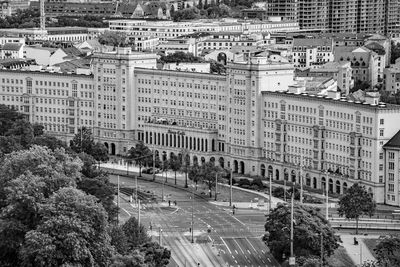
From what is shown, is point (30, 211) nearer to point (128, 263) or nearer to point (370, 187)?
point (128, 263)

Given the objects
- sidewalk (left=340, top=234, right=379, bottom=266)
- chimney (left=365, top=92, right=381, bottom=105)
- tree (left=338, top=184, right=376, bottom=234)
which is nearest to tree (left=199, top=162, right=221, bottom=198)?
chimney (left=365, top=92, right=381, bottom=105)

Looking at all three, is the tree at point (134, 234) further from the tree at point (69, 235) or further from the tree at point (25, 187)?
the tree at point (69, 235)

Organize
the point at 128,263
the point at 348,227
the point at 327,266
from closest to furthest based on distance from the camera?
the point at 128,263 → the point at 327,266 → the point at 348,227

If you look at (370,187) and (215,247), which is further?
(370,187)

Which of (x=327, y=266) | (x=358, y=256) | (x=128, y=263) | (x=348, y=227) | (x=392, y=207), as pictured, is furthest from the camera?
(x=392, y=207)

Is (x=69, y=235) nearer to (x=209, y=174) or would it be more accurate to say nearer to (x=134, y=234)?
(x=134, y=234)

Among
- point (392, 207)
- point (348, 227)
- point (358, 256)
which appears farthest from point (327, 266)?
point (392, 207)
